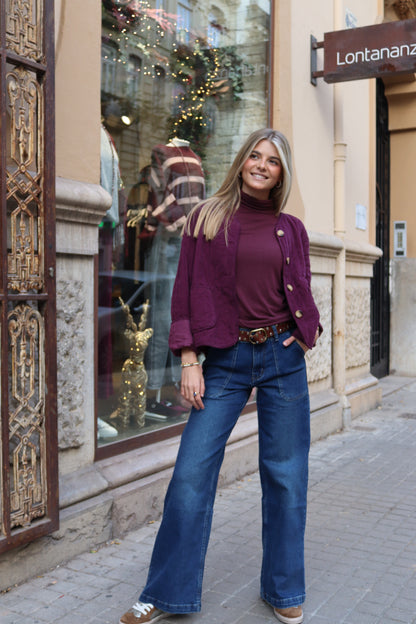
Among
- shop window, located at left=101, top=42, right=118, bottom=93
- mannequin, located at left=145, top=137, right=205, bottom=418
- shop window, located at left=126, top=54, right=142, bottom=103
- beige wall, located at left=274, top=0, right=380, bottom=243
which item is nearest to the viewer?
shop window, located at left=101, top=42, right=118, bottom=93

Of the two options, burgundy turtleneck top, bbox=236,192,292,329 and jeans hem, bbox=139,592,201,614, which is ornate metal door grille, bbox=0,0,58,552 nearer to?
jeans hem, bbox=139,592,201,614

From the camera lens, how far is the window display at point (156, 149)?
457cm

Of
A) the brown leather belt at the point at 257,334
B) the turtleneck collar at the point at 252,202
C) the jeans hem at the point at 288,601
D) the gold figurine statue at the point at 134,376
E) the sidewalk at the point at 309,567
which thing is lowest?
the sidewalk at the point at 309,567

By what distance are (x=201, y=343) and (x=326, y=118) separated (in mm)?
4856

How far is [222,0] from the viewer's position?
5895 mm

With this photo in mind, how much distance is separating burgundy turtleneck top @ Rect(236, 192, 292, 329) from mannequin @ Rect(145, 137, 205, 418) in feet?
7.32

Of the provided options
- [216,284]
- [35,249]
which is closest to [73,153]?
[35,249]

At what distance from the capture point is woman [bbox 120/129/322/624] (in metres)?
2.79

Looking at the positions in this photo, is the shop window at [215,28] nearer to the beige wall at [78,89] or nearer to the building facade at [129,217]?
the building facade at [129,217]

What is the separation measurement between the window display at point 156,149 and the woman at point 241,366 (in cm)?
145

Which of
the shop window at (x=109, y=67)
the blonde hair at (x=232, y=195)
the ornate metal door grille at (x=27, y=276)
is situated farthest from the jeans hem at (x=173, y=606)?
the shop window at (x=109, y=67)

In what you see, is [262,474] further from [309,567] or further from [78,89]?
[78,89]

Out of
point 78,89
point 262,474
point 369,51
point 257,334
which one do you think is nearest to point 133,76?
point 78,89

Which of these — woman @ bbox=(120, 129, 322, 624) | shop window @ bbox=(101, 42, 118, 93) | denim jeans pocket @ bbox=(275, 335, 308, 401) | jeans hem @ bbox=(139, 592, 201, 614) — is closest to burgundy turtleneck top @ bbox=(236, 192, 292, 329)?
woman @ bbox=(120, 129, 322, 624)
